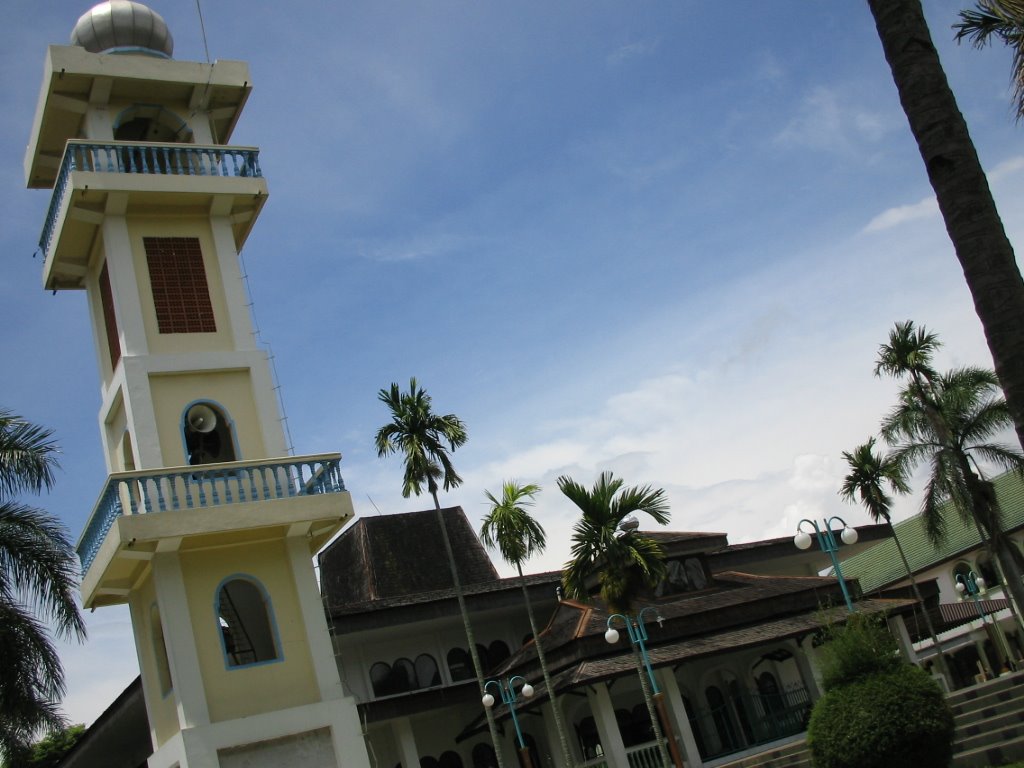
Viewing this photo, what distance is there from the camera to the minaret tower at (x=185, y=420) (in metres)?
19.0

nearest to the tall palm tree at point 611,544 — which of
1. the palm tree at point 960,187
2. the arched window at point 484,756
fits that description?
the arched window at point 484,756

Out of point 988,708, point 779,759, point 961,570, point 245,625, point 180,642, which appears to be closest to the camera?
point 180,642

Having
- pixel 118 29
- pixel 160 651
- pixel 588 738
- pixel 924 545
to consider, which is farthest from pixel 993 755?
pixel 924 545

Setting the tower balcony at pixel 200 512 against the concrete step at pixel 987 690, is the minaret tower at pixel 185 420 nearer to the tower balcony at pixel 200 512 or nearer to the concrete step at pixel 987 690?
the tower balcony at pixel 200 512

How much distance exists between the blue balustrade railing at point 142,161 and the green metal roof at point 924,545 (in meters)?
37.4

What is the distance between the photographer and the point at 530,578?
115 feet

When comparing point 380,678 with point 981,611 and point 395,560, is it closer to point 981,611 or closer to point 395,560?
point 395,560

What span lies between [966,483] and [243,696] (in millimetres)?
24234

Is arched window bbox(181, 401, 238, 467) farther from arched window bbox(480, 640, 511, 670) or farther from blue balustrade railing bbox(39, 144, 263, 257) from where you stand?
arched window bbox(480, 640, 511, 670)

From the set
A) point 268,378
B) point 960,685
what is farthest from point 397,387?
point 960,685

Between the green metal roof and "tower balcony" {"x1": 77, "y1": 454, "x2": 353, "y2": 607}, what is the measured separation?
36075 millimetres

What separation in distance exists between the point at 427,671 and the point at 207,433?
52.0ft

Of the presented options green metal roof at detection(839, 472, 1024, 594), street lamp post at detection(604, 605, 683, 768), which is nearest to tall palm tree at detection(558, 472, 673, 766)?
street lamp post at detection(604, 605, 683, 768)

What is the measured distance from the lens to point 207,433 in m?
21.5
